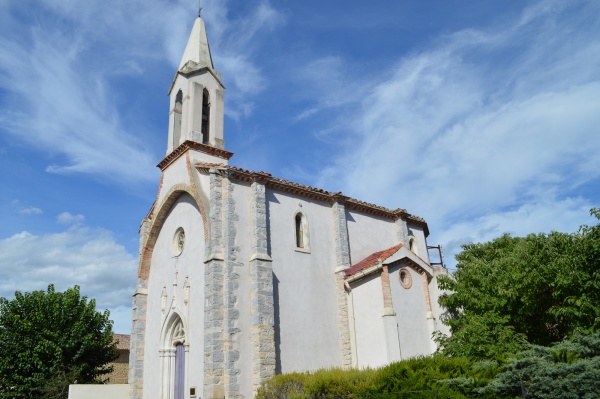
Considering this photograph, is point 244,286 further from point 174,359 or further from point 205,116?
point 205,116

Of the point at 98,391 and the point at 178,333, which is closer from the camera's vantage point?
the point at 178,333

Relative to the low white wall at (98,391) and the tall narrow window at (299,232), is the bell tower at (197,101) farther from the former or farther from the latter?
the low white wall at (98,391)

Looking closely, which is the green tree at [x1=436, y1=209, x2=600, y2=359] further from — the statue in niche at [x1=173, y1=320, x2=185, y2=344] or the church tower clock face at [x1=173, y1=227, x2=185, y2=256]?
the church tower clock face at [x1=173, y1=227, x2=185, y2=256]

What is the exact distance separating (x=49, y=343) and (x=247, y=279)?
501 inches

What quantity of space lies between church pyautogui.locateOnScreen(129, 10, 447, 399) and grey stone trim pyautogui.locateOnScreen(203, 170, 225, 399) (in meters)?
0.04

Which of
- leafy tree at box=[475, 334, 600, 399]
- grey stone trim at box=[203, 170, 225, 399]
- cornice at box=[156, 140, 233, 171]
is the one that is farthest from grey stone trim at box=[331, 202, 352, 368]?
leafy tree at box=[475, 334, 600, 399]

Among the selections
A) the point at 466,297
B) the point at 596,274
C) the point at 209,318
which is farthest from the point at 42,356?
the point at 596,274

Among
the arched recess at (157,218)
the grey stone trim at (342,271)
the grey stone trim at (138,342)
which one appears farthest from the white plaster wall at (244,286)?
the grey stone trim at (138,342)

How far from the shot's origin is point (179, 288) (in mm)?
19797

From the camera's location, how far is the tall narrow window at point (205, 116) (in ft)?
71.3

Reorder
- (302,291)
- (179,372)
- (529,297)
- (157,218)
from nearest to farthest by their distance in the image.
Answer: (529,297) → (302,291) → (179,372) → (157,218)

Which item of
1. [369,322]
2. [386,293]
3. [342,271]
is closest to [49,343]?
[342,271]

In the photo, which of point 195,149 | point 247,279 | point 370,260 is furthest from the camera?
point 370,260

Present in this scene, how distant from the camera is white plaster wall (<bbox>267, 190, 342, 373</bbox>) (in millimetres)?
17703
